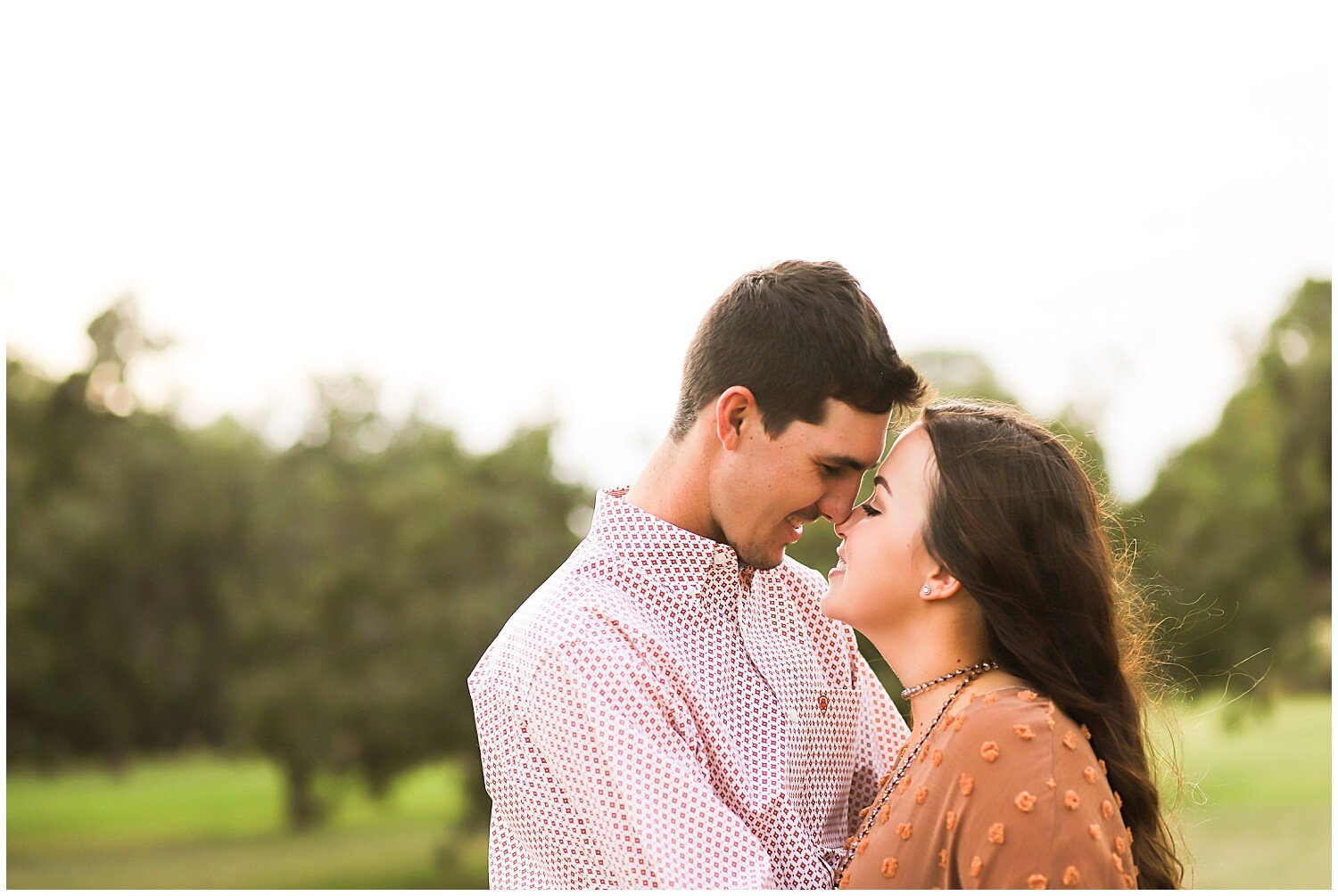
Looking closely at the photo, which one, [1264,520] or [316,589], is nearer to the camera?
[316,589]

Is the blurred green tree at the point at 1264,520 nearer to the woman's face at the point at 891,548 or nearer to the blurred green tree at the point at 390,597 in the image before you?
the blurred green tree at the point at 390,597

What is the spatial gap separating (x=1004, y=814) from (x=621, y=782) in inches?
31.5

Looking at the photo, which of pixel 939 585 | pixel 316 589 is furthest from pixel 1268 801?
pixel 939 585

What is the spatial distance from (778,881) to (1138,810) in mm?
848

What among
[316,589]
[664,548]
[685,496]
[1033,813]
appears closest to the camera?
[1033,813]

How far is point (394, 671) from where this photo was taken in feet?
46.0

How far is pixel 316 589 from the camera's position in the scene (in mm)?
15117

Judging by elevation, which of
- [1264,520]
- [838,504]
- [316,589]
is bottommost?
[1264,520]

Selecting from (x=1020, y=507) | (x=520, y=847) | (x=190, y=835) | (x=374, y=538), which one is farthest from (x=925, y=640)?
(x=190, y=835)

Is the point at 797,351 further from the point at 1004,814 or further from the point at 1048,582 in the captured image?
the point at 1004,814

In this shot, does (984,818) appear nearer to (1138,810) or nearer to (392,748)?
(1138,810)

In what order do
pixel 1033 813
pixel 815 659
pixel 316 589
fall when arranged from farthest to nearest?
pixel 316 589, pixel 815 659, pixel 1033 813

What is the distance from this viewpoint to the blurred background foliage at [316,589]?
14445mm

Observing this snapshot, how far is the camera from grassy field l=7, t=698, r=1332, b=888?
18.7 metres
